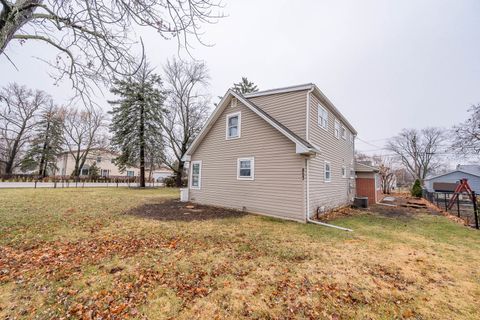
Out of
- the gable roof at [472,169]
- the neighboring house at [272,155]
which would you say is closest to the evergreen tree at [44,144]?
the neighboring house at [272,155]

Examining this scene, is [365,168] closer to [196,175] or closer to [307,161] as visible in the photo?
[307,161]

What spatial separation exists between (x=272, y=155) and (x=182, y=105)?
2098 cm

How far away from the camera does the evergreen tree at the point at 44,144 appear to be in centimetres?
2928

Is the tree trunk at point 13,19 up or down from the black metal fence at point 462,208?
up

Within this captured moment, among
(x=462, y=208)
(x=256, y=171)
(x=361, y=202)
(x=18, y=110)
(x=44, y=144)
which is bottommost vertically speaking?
(x=462, y=208)

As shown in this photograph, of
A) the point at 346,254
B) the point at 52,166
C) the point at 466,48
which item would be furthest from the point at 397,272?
the point at 52,166

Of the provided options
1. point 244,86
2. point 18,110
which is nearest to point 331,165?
point 18,110

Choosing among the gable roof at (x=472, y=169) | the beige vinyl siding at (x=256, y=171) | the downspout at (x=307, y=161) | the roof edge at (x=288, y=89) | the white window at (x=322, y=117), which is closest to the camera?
the downspout at (x=307, y=161)

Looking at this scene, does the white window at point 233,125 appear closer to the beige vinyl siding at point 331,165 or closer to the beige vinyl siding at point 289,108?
the beige vinyl siding at point 289,108

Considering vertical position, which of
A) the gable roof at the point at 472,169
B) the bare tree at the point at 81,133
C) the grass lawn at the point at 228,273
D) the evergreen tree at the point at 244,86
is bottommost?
the grass lawn at the point at 228,273

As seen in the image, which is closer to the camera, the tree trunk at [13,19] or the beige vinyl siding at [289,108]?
the tree trunk at [13,19]

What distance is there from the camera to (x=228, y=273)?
392 cm

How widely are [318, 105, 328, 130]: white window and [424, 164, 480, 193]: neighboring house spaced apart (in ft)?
116

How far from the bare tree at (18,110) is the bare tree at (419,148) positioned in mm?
55384
